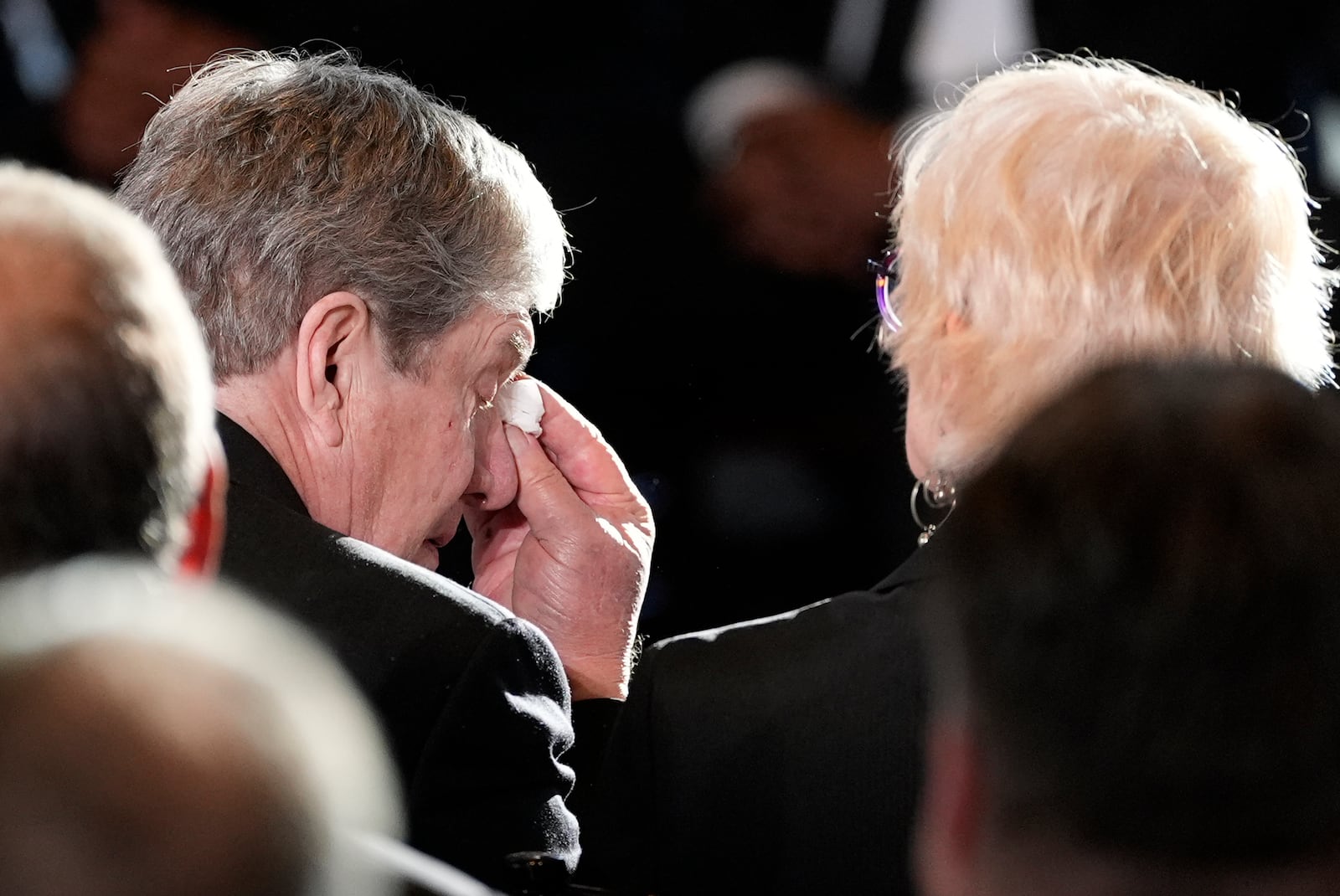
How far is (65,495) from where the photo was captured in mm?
611

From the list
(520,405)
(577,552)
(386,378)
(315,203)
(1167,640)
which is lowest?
(577,552)

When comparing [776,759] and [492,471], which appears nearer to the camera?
[776,759]

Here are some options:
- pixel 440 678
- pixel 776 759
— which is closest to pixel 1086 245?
pixel 776 759

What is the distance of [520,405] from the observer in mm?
1771

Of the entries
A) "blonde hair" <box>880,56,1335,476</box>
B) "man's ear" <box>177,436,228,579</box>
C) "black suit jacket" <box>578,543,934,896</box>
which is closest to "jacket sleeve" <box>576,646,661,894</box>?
"black suit jacket" <box>578,543,934,896</box>

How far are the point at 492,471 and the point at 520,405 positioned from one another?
3.1 inches

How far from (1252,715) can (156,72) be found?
2.22 meters

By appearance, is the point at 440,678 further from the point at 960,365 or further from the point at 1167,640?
the point at 1167,640

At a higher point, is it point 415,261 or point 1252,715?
point 1252,715

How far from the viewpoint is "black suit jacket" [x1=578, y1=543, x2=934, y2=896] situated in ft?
3.63

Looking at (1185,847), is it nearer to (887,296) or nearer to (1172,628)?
(1172,628)

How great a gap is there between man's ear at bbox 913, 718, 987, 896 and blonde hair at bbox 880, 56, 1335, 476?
0.59 m

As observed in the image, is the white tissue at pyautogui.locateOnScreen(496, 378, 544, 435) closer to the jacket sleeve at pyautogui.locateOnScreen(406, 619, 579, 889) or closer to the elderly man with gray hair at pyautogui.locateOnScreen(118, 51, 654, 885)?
the elderly man with gray hair at pyautogui.locateOnScreen(118, 51, 654, 885)

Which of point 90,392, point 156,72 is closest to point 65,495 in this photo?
point 90,392
